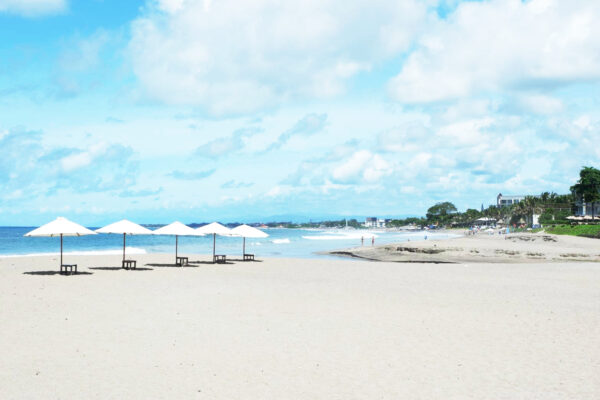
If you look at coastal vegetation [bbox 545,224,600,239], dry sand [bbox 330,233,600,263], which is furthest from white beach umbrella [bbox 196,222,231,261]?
coastal vegetation [bbox 545,224,600,239]

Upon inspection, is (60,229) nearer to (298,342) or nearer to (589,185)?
Answer: (298,342)

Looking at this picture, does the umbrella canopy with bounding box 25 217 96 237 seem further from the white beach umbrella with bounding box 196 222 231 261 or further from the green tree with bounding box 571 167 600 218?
the green tree with bounding box 571 167 600 218

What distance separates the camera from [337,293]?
55.8ft

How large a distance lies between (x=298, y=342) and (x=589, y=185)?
→ 113 metres

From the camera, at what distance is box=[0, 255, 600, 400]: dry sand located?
279 inches

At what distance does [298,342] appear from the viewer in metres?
9.74

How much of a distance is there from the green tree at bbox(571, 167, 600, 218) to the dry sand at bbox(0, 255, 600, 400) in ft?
317

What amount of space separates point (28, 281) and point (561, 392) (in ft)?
65.0

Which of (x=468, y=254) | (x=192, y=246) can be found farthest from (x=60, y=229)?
(x=192, y=246)

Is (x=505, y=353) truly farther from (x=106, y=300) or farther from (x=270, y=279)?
(x=270, y=279)

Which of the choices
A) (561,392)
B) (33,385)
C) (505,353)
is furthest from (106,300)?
(561,392)

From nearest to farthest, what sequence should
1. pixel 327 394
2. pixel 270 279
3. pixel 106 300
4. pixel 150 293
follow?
pixel 327 394 → pixel 106 300 → pixel 150 293 → pixel 270 279

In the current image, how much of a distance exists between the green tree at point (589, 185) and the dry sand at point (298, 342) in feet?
317

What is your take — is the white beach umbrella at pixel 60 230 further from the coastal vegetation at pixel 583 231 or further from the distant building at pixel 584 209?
the distant building at pixel 584 209
